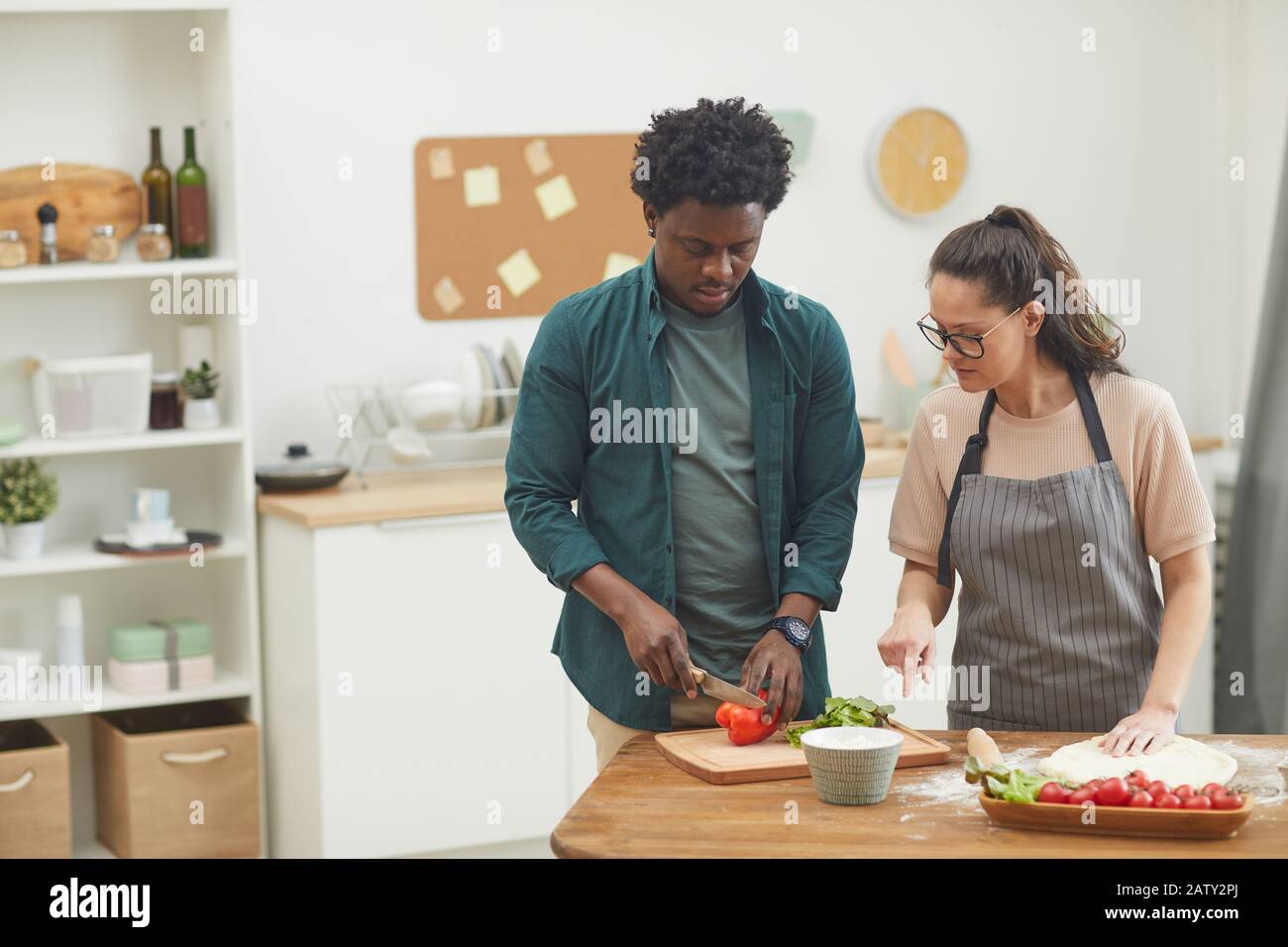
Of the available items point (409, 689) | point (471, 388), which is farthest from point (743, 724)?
point (471, 388)

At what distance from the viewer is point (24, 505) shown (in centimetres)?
361

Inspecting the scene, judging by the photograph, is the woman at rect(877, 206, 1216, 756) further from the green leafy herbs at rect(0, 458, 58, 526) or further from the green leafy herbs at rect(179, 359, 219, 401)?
the green leafy herbs at rect(0, 458, 58, 526)

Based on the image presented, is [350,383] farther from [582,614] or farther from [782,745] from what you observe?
[782,745]

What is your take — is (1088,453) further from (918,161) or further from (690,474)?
(918,161)

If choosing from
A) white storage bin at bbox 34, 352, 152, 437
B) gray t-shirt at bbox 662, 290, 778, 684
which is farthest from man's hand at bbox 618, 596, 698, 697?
white storage bin at bbox 34, 352, 152, 437

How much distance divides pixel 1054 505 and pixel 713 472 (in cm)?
45

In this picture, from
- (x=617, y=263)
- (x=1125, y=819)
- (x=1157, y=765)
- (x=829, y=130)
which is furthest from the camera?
(x=829, y=130)

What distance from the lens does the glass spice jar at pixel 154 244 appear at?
3.68 m

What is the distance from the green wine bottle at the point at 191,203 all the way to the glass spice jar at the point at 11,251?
0.35m

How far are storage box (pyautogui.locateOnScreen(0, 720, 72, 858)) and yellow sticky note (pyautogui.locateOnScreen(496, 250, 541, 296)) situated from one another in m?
1.52

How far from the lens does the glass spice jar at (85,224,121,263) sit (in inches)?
143

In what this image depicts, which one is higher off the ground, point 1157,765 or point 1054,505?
point 1054,505

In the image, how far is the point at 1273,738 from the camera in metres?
2.12

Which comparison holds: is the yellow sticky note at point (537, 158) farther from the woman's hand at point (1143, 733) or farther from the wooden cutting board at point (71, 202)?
the woman's hand at point (1143, 733)
